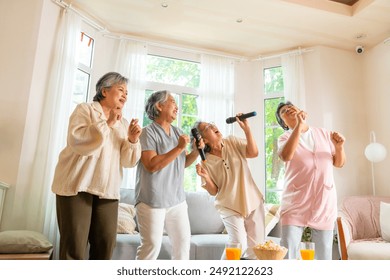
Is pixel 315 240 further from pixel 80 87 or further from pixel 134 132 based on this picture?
pixel 80 87

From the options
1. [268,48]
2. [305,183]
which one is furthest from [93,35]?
[305,183]

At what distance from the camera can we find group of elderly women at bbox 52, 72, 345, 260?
1.26 metres

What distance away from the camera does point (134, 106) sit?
10.1ft

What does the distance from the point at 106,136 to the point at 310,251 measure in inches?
33.6

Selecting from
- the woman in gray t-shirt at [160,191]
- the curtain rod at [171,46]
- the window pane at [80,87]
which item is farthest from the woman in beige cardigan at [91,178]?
the curtain rod at [171,46]

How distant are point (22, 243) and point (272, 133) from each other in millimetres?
2526

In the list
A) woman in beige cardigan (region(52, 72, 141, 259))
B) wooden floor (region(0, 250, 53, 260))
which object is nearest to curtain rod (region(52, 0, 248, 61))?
woman in beige cardigan (region(52, 72, 141, 259))

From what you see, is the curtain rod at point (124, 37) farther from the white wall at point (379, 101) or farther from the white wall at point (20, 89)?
the white wall at point (379, 101)

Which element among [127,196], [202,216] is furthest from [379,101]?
A: [127,196]

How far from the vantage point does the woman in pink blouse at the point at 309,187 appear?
1.51 meters

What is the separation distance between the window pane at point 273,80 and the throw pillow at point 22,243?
264 cm

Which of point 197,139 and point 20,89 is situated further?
point 20,89

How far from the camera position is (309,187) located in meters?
1.57

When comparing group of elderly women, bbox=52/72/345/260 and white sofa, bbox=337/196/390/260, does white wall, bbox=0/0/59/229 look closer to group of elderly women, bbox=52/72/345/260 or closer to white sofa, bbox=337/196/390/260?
group of elderly women, bbox=52/72/345/260
